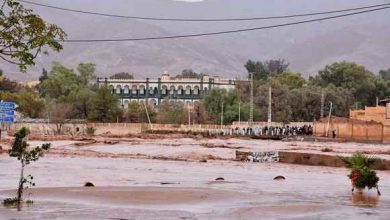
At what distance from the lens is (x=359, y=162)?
2258 centimetres

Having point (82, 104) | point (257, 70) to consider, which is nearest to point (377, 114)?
point (82, 104)

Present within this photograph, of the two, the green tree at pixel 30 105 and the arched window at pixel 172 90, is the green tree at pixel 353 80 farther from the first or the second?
the green tree at pixel 30 105

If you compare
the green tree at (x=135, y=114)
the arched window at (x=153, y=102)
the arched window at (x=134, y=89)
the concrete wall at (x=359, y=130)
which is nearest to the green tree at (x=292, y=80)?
the arched window at (x=153, y=102)

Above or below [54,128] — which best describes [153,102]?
above

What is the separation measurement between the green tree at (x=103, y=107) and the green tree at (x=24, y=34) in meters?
102

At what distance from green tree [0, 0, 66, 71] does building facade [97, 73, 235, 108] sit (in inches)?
5743

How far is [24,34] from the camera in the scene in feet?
47.3

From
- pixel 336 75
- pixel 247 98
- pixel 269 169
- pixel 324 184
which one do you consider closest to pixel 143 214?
pixel 324 184

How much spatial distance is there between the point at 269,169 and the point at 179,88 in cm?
12856

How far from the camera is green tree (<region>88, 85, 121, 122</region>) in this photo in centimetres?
11631

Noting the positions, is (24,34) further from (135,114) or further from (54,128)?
(135,114)

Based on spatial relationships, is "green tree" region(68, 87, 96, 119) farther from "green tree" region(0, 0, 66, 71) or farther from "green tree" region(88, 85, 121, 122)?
"green tree" region(0, 0, 66, 71)

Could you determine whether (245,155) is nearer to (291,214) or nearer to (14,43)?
(291,214)

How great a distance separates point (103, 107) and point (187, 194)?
96.1 m
